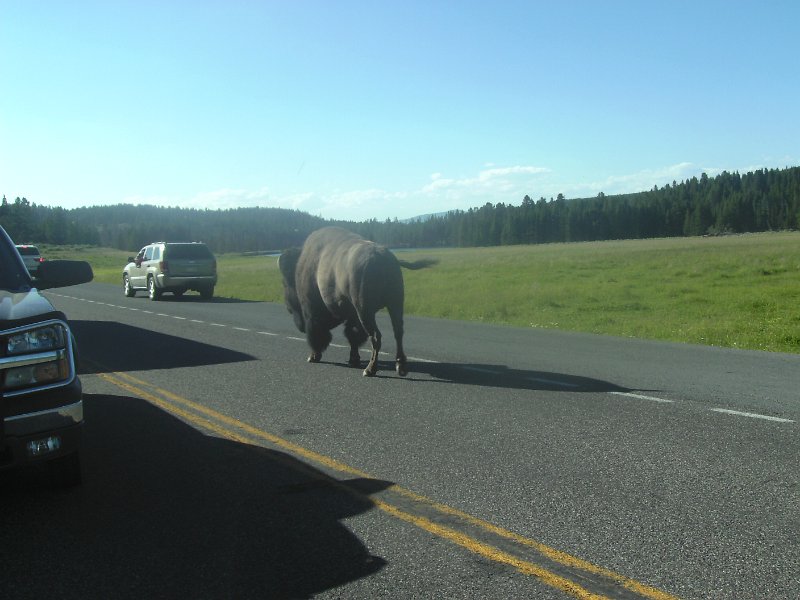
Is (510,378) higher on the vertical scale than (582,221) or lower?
lower

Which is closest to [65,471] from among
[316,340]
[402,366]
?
[402,366]

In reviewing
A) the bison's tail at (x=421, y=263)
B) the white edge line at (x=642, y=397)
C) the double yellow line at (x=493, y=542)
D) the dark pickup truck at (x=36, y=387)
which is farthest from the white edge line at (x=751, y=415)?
the dark pickup truck at (x=36, y=387)

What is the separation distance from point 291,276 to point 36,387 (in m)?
8.34

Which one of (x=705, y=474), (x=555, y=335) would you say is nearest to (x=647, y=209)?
(x=555, y=335)

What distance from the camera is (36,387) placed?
4.62 metres

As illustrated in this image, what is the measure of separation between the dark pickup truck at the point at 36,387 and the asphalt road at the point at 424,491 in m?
0.51

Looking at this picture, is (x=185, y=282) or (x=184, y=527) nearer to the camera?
(x=184, y=527)

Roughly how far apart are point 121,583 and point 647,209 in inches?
5949

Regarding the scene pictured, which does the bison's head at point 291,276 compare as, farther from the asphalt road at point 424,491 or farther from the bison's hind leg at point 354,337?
the asphalt road at point 424,491

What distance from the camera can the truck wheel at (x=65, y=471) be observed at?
5375mm

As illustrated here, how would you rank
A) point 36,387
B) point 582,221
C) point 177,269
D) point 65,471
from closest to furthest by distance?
point 36,387 → point 65,471 → point 177,269 → point 582,221

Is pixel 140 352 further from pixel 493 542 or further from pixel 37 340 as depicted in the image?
pixel 493 542

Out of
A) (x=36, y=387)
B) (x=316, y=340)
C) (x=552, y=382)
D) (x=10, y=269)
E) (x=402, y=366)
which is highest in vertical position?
(x=10, y=269)

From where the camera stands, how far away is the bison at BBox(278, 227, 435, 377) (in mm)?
10633
